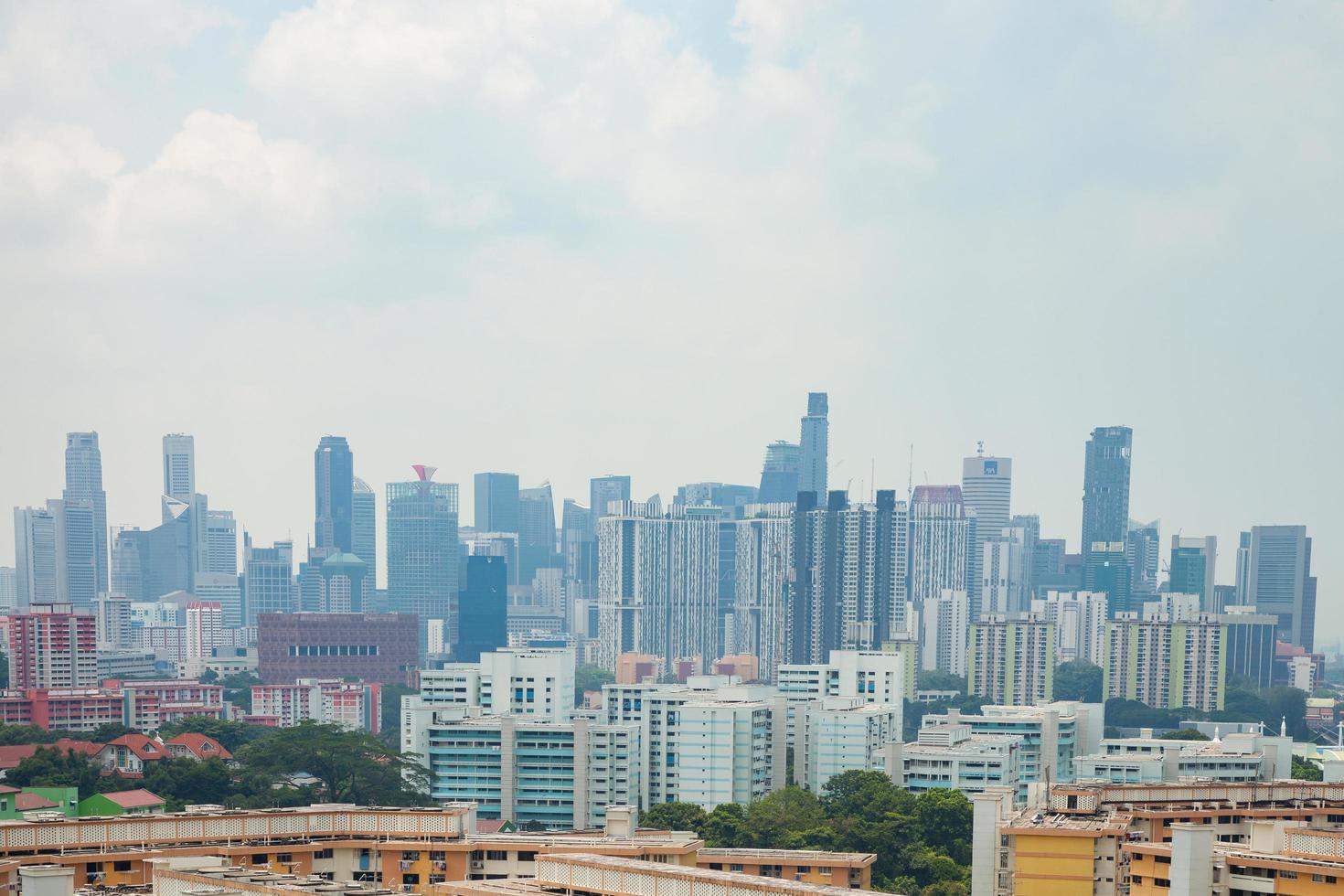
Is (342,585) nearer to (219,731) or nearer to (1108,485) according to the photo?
(1108,485)

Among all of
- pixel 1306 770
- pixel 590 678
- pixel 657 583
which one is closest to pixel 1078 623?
pixel 657 583

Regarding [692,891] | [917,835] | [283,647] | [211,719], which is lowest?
[283,647]

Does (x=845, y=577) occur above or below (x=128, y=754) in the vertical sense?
below

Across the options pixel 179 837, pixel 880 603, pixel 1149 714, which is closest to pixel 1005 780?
pixel 179 837

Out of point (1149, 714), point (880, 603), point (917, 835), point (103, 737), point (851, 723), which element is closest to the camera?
point (917, 835)

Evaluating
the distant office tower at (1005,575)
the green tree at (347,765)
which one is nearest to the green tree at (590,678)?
the distant office tower at (1005,575)

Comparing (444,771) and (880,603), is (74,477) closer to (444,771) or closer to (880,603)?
(880,603)

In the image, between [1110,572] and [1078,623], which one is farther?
[1110,572]
